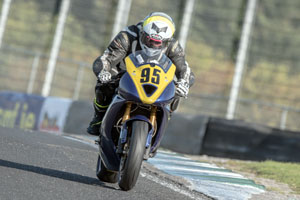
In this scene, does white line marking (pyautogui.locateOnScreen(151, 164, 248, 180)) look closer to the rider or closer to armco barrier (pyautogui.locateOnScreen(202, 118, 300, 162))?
the rider

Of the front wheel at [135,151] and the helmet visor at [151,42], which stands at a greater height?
the helmet visor at [151,42]

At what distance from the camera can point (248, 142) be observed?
11.7m

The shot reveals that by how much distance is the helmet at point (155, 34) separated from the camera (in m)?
6.19

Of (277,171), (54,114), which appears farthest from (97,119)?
(54,114)

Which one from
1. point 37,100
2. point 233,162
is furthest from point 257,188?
point 37,100

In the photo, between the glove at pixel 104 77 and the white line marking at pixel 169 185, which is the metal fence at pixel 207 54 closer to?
the white line marking at pixel 169 185

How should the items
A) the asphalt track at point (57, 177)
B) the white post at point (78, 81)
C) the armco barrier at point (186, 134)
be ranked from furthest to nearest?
the white post at point (78, 81) < the armco barrier at point (186, 134) < the asphalt track at point (57, 177)

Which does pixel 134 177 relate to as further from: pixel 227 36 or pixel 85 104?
pixel 227 36

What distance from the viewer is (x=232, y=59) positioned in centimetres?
1738

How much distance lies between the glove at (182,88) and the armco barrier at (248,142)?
538cm

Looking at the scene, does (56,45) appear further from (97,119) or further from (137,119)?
(137,119)

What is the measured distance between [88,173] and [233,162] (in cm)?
389

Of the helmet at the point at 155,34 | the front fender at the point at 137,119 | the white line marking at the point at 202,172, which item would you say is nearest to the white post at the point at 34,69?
the white line marking at the point at 202,172

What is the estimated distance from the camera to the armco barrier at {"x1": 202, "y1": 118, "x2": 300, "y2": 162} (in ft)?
37.7
